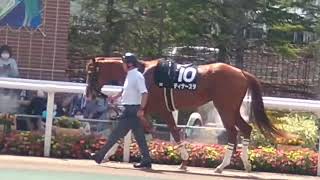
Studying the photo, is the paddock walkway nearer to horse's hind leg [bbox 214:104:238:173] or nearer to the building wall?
horse's hind leg [bbox 214:104:238:173]

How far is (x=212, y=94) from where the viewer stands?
42.0 feet

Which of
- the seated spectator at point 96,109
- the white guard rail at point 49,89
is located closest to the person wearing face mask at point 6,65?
the white guard rail at point 49,89

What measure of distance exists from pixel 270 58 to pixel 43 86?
40.7 ft

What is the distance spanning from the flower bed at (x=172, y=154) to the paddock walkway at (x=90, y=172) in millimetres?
211

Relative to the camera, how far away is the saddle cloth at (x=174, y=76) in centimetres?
1261

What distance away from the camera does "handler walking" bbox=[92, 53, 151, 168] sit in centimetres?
1203

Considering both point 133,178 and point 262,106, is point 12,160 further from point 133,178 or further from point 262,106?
point 262,106

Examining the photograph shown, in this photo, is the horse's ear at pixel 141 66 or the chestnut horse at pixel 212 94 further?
the chestnut horse at pixel 212 94

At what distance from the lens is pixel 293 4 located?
24.3 metres

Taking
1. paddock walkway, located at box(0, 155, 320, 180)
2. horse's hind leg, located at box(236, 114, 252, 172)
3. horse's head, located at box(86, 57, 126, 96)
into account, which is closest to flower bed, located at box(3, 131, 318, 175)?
paddock walkway, located at box(0, 155, 320, 180)

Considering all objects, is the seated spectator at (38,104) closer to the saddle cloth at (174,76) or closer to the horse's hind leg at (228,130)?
the saddle cloth at (174,76)

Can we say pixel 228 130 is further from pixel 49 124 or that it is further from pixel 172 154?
pixel 49 124

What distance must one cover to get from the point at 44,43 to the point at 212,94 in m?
5.35

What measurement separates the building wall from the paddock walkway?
426 centimetres
